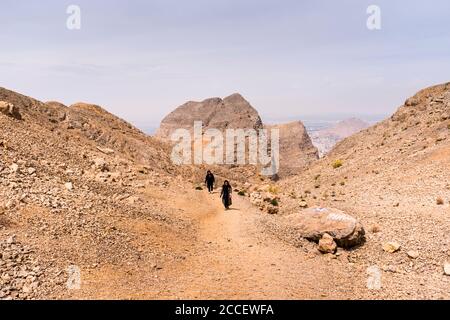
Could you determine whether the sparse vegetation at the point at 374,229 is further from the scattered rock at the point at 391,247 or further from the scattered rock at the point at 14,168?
the scattered rock at the point at 14,168

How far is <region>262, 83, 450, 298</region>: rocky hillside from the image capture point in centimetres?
1666

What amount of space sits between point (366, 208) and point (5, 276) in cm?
2070

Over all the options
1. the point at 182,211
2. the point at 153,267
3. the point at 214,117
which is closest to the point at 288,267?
the point at 153,267

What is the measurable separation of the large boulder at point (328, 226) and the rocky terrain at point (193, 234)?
0.06 m

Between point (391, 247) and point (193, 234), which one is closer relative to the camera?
point (391, 247)

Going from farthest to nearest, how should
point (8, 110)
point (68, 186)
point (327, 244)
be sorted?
→ point (8, 110), point (68, 186), point (327, 244)

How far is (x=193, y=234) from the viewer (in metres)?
20.4

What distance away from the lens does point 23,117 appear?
31.6 meters

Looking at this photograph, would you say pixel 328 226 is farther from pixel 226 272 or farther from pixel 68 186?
pixel 68 186

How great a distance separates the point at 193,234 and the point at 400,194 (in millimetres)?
15550

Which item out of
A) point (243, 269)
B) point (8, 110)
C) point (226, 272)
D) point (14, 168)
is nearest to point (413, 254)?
point (243, 269)

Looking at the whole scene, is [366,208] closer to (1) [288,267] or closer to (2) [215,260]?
(1) [288,267]

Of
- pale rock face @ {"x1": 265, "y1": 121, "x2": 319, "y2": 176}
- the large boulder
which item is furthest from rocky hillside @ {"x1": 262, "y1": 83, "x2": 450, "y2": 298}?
pale rock face @ {"x1": 265, "y1": 121, "x2": 319, "y2": 176}

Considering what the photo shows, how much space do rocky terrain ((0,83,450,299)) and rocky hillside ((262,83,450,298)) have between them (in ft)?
0.35
